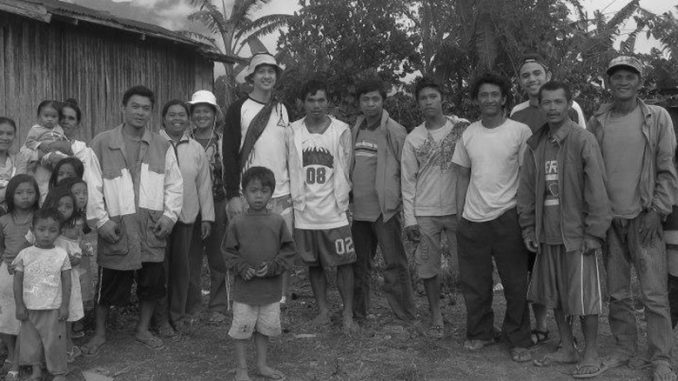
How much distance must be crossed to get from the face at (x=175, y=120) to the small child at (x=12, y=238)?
1198 millimetres

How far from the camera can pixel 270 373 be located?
4152 millimetres

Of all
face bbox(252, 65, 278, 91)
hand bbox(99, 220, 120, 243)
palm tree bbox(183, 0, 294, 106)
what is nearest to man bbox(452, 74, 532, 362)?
face bbox(252, 65, 278, 91)

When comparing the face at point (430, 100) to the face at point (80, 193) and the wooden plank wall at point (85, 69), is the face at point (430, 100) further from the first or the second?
the wooden plank wall at point (85, 69)

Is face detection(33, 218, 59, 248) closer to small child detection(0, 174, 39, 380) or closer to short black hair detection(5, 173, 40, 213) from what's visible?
small child detection(0, 174, 39, 380)

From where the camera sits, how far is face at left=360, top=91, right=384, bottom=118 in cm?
508

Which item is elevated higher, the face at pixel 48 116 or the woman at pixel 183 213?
the face at pixel 48 116

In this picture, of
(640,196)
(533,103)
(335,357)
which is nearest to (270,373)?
(335,357)

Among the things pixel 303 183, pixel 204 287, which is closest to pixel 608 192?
pixel 303 183

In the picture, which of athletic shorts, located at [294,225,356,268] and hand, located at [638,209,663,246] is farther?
athletic shorts, located at [294,225,356,268]

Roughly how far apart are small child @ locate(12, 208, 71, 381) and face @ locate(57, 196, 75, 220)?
5.3 inches

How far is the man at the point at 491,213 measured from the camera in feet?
14.9

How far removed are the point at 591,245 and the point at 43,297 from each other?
137 inches

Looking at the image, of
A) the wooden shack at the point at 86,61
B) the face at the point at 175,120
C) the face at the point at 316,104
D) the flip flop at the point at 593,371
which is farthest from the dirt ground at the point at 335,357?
the wooden shack at the point at 86,61

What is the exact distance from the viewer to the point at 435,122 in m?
5.05
